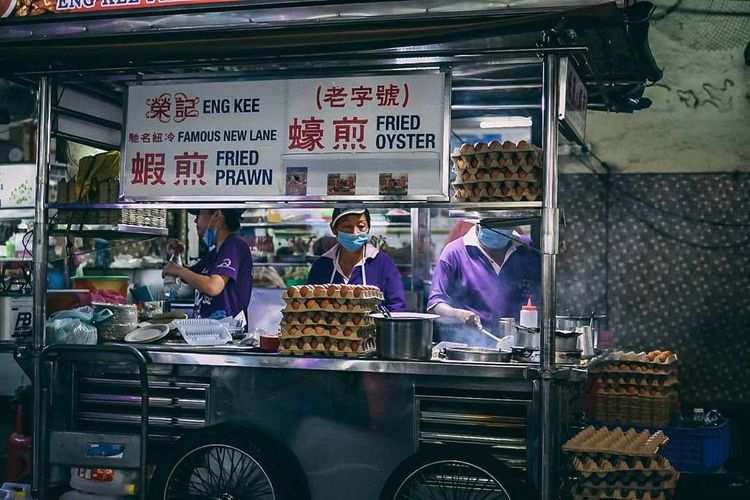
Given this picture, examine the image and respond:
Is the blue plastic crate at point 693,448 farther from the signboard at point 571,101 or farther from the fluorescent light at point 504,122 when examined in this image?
the fluorescent light at point 504,122

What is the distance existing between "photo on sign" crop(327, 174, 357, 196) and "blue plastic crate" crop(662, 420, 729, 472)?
113 inches

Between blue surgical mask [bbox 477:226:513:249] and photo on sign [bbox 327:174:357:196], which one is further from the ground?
photo on sign [bbox 327:174:357:196]

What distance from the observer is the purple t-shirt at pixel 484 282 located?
6.44 meters

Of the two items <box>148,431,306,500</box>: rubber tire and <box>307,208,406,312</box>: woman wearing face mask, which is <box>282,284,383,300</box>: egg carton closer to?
<box>148,431,306,500</box>: rubber tire

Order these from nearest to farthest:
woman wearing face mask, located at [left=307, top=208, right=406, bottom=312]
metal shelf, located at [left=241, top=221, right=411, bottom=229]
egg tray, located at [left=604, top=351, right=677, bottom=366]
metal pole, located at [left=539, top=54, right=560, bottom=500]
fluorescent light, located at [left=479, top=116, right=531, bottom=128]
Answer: metal pole, located at [left=539, top=54, right=560, bottom=500] < egg tray, located at [left=604, top=351, right=677, bottom=366] < woman wearing face mask, located at [left=307, top=208, right=406, bottom=312] < fluorescent light, located at [left=479, top=116, right=531, bottom=128] < metal shelf, located at [left=241, top=221, right=411, bottom=229]

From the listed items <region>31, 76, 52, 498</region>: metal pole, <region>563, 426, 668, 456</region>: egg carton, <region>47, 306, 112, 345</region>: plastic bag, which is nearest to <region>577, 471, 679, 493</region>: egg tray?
<region>563, 426, 668, 456</region>: egg carton

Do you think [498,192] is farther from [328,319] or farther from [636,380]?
[636,380]

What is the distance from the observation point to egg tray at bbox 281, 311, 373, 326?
4730 millimetres

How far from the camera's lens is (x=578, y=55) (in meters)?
4.92

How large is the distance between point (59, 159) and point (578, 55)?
3.94m

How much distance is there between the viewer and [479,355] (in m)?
4.63

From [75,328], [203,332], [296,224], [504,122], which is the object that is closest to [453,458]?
[203,332]

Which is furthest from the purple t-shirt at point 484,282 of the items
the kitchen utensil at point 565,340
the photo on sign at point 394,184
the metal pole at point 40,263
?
the metal pole at point 40,263

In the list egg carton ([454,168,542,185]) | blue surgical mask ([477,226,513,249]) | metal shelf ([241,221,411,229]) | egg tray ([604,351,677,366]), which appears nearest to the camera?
egg carton ([454,168,542,185])
